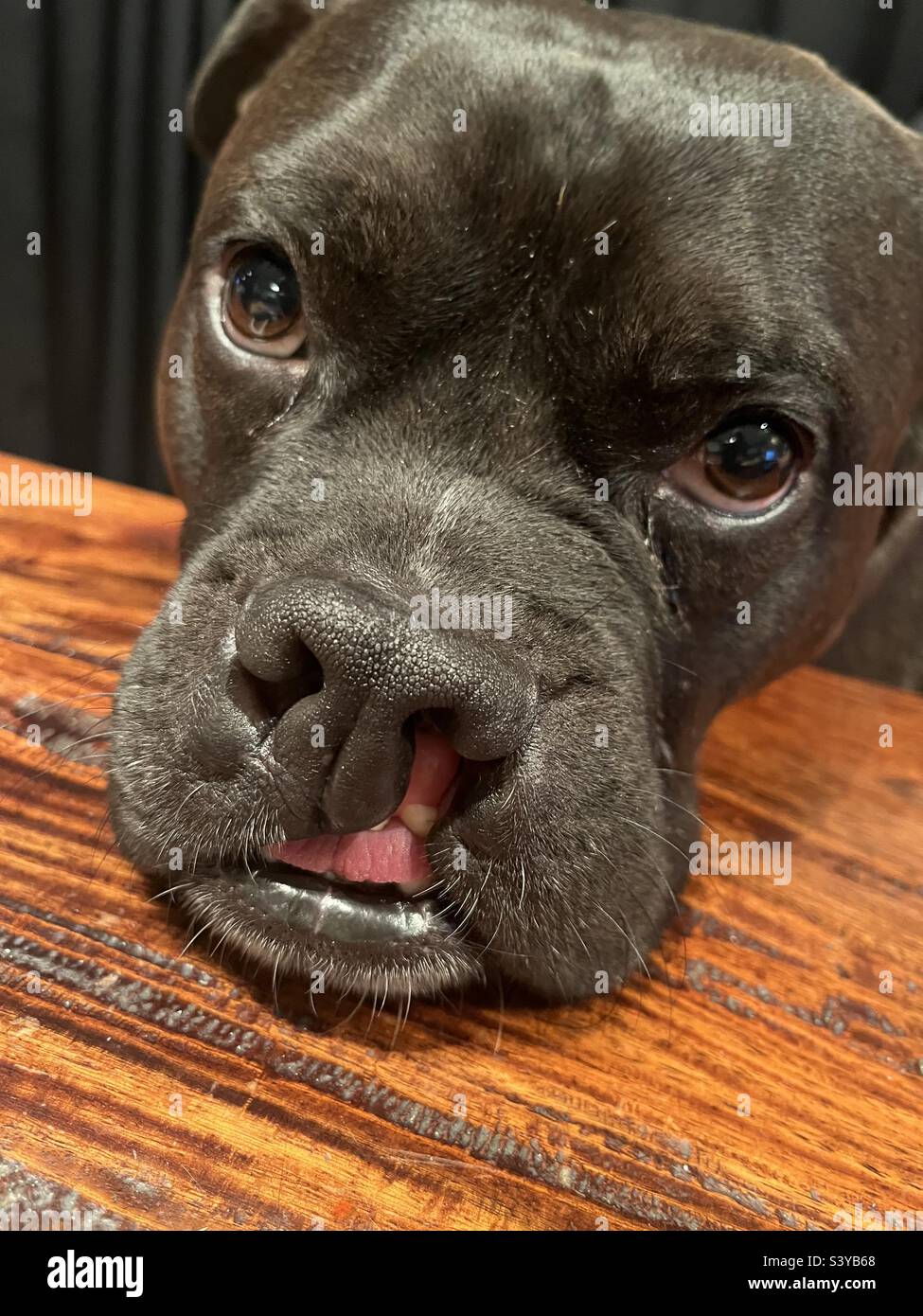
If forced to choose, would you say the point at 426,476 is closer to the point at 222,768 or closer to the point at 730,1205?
the point at 222,768

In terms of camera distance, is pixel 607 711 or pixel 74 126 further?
pixel 74 126

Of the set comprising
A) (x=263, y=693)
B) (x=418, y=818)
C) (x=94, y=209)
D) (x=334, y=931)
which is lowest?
(x=334, y=931)

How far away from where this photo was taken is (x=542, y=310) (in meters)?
1.30

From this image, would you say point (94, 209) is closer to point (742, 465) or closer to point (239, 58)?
point (239, 58)

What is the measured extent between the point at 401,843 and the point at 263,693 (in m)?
0.22

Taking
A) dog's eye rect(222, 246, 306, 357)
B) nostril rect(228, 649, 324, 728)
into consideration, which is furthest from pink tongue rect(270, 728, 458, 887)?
dog's eye rect(222, 246, 306, 357)

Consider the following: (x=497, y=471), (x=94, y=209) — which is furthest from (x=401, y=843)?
(x=94, y=209)

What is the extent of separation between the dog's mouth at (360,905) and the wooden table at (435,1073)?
0.18ft

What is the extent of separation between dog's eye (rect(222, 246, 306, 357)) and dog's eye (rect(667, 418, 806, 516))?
582 mm

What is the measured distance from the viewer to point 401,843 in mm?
1131

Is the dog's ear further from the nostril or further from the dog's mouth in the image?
the dog's mouth

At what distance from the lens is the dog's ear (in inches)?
82.8
